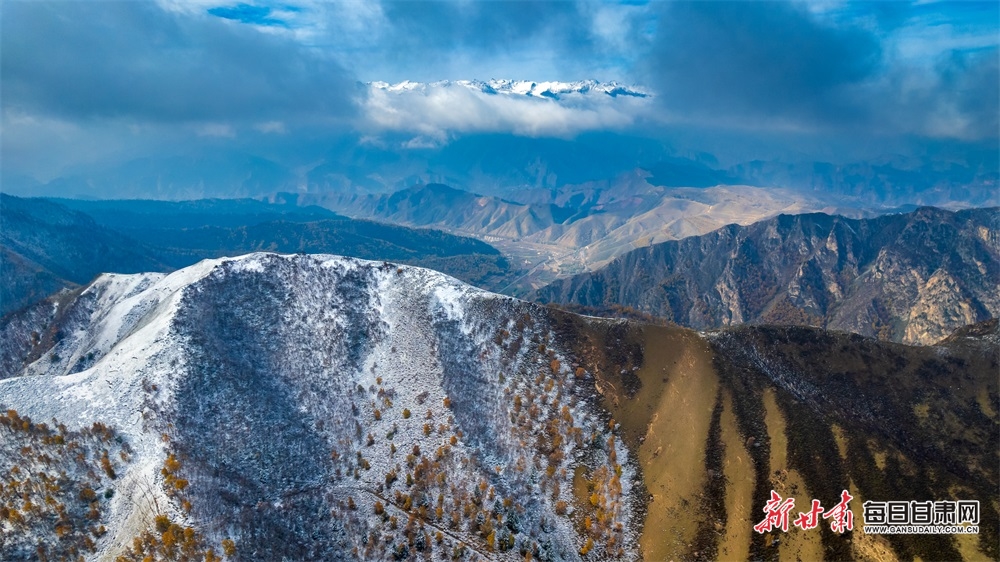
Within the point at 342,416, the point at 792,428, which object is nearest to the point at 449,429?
the point at 342,416

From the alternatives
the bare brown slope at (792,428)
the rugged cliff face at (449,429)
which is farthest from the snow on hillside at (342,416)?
the bare brown slope at (792,428)

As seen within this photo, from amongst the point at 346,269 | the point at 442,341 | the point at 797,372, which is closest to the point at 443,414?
the point at 442,341

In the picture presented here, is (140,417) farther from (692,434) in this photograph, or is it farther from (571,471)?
(692,434)

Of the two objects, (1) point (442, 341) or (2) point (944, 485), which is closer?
(2) point (944, 485)

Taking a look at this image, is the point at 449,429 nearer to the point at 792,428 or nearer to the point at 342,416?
the point at 342,416

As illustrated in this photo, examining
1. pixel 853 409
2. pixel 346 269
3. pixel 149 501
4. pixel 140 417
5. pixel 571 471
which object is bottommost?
pixel 149 501

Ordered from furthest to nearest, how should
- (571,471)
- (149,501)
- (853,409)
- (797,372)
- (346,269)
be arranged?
(346,269), (797,372), (853,409), (571,471), (149,501)
